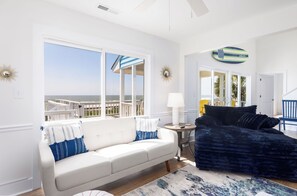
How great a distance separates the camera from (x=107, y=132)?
109 inches

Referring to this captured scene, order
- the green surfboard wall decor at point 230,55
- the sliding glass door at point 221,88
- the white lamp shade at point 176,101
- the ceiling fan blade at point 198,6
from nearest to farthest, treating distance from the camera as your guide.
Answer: the ceiling fan blade at point 198,6 < the white lamp shade at point 176,101 < the sliding glass door at point 221,88 < the green surfboard wall decor at point 230,55

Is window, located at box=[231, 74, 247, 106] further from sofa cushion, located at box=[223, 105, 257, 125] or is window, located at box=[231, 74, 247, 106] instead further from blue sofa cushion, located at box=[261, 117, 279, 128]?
blue sofa cushion, located at box=[261, 117, 279, 128]

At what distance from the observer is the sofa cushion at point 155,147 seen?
2.57 m

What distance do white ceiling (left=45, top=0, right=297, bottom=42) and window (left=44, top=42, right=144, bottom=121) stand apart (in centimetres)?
63

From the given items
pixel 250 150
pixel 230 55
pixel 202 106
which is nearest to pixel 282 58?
pixel 230 55

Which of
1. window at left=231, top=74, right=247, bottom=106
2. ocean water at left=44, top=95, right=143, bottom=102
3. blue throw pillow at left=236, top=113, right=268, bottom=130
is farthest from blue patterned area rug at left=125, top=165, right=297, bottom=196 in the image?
window at left=231, top=74, right=247, bottom=106

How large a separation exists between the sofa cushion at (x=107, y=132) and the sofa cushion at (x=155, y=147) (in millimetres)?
233

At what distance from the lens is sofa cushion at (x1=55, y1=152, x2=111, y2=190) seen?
1.79m

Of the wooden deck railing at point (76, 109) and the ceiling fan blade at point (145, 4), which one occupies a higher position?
the ceiling fan blade at point (145, 4)

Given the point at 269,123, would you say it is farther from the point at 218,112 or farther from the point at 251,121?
the point at 218,112

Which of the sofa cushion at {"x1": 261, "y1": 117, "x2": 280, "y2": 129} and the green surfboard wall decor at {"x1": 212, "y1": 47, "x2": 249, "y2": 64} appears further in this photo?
the green surfboard wall decor at {"x1": 212, "y1": 47, "x2": 249, "y2": 64}

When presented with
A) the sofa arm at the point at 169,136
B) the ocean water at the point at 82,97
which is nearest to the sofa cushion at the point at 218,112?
the sofa arm at the point at 169,136

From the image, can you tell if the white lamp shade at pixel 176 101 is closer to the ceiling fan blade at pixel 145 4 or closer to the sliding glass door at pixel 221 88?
the sliding glass door at pixel 221 88

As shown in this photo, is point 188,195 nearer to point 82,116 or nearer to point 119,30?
point 82,116
